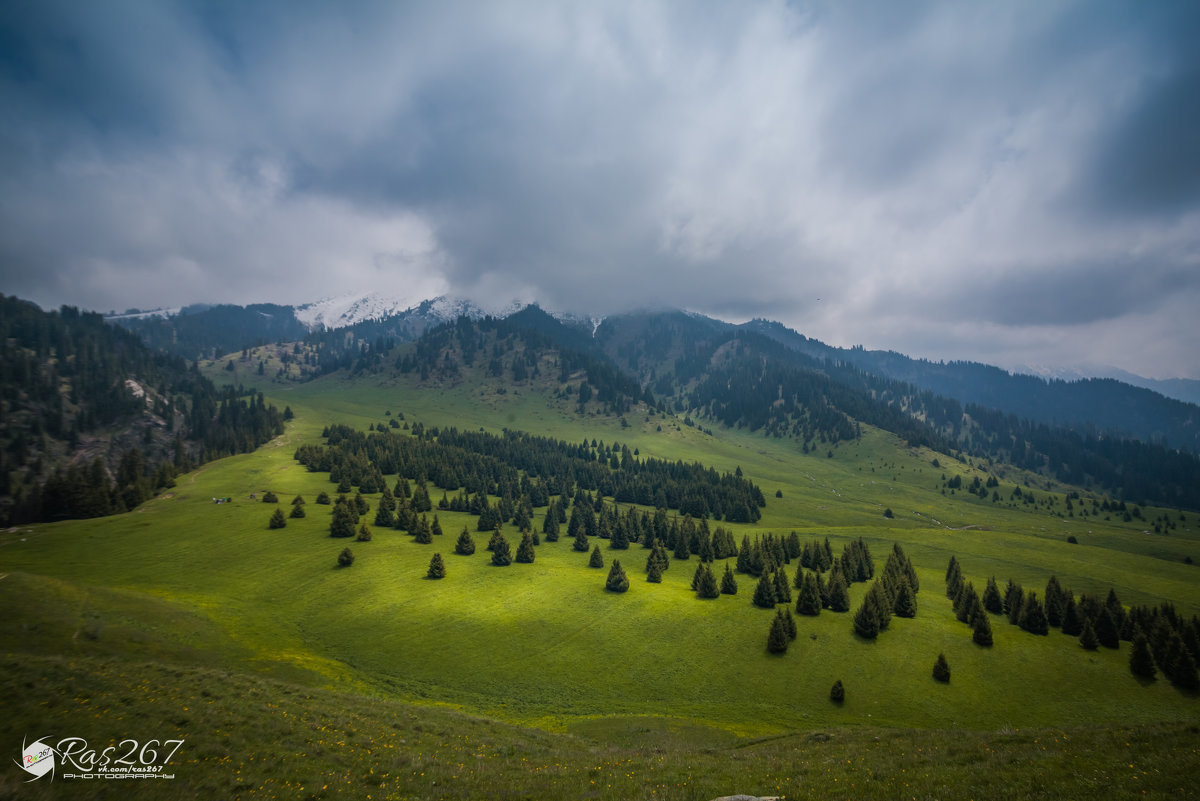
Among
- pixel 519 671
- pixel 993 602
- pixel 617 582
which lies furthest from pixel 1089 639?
pixel 519 671

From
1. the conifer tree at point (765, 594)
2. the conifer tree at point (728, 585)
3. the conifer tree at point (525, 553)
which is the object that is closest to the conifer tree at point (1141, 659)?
the conifer tree at point (765, 594)

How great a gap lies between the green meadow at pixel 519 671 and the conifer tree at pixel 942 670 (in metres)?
1.24

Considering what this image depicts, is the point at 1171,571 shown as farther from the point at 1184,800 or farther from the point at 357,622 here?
the point at 357,622

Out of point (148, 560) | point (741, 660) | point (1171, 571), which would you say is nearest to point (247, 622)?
point (148, 560)

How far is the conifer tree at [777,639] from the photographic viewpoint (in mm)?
65375

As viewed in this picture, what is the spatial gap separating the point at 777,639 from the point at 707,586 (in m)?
21.7

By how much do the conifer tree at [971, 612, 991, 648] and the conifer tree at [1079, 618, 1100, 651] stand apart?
1324cm

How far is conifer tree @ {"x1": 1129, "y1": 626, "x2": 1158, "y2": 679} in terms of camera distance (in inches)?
2329

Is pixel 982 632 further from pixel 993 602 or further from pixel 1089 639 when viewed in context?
pixel 993 602

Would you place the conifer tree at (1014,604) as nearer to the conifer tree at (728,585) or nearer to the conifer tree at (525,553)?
the conifer tree at (728,585)

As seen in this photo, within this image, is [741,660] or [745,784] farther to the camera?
[741,660]

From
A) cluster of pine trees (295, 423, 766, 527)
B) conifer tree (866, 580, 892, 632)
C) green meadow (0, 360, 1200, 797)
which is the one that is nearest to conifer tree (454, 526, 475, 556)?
green meadow (0, 360, 1200, 797)

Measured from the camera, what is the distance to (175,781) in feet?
74.7

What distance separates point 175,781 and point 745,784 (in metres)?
27.5
